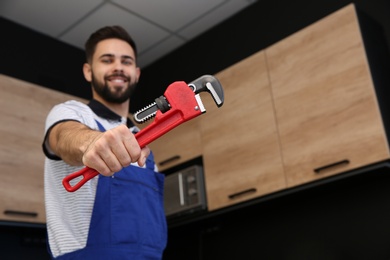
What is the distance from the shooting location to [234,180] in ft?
9.29

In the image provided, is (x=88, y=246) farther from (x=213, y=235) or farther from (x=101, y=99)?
(x=213, y=235)

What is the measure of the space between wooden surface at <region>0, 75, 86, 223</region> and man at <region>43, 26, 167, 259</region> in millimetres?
1177

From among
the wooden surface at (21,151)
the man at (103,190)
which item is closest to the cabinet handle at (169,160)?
the wooden surface at (21,151)

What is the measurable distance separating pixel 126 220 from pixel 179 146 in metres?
1.77

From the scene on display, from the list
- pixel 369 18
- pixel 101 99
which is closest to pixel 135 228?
pixel 101 99

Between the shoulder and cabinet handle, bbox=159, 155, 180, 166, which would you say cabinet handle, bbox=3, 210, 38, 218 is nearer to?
cabinet handle, bbox=159, 155, 180, 166

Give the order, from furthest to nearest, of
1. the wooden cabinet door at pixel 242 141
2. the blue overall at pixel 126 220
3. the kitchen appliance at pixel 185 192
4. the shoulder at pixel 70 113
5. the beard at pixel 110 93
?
1. the kitchen appliance at pixel 185 192
2. the wooden cabinet door at pixel 242 141
3. the beard at pixel 110 93
4. the blue overall at pixel 126 220
5. the shoulder at pixel 70 113

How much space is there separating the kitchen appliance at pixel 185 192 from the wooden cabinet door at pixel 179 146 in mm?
122

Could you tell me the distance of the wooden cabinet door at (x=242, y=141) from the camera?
8.87 ft

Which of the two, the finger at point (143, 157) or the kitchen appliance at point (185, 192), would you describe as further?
the kitchen appliance at point (185, 192)

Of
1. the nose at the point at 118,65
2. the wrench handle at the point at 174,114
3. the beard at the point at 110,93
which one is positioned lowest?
the wrench handle at the point at 174,114

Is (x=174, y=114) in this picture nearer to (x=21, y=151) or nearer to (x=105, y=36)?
(x=105, y=36)

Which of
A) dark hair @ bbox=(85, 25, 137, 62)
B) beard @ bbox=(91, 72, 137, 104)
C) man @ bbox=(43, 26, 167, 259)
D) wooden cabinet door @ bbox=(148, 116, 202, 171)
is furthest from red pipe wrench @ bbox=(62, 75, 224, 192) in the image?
wooden cabinet door @ bbox=(148, 116, 202, 171)

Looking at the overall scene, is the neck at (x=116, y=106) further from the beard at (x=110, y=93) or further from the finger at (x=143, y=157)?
the finger at (x=143, y=157)
